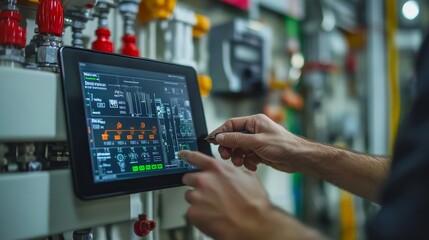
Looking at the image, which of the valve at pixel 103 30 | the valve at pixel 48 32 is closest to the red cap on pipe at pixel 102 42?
the valve at pixel 103 30

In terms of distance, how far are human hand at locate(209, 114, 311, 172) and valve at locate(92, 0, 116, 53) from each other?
1.05 ft

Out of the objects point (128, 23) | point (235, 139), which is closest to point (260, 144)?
point (235, 139)

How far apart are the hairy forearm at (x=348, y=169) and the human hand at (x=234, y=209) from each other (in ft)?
1.22

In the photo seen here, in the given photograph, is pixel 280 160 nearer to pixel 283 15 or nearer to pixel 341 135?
pixel 283 15

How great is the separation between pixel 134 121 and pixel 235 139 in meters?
0.24

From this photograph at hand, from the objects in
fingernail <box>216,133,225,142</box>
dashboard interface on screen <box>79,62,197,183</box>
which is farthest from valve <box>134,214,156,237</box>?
fingernail <box>216,133,225,142</box>

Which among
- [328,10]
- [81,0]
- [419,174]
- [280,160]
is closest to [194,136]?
[280,160]

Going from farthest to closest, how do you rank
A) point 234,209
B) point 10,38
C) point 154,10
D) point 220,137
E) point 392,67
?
point 392,67
point 154,10
point 220,137
point 10,38
point 234,209

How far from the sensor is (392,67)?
2.12m

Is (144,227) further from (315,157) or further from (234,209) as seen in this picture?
(315,157)

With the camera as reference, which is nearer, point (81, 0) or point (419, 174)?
point (419, 174)

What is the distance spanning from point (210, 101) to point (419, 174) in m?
0.96

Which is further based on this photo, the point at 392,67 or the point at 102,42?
the point at 392,67

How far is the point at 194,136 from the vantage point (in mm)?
812
